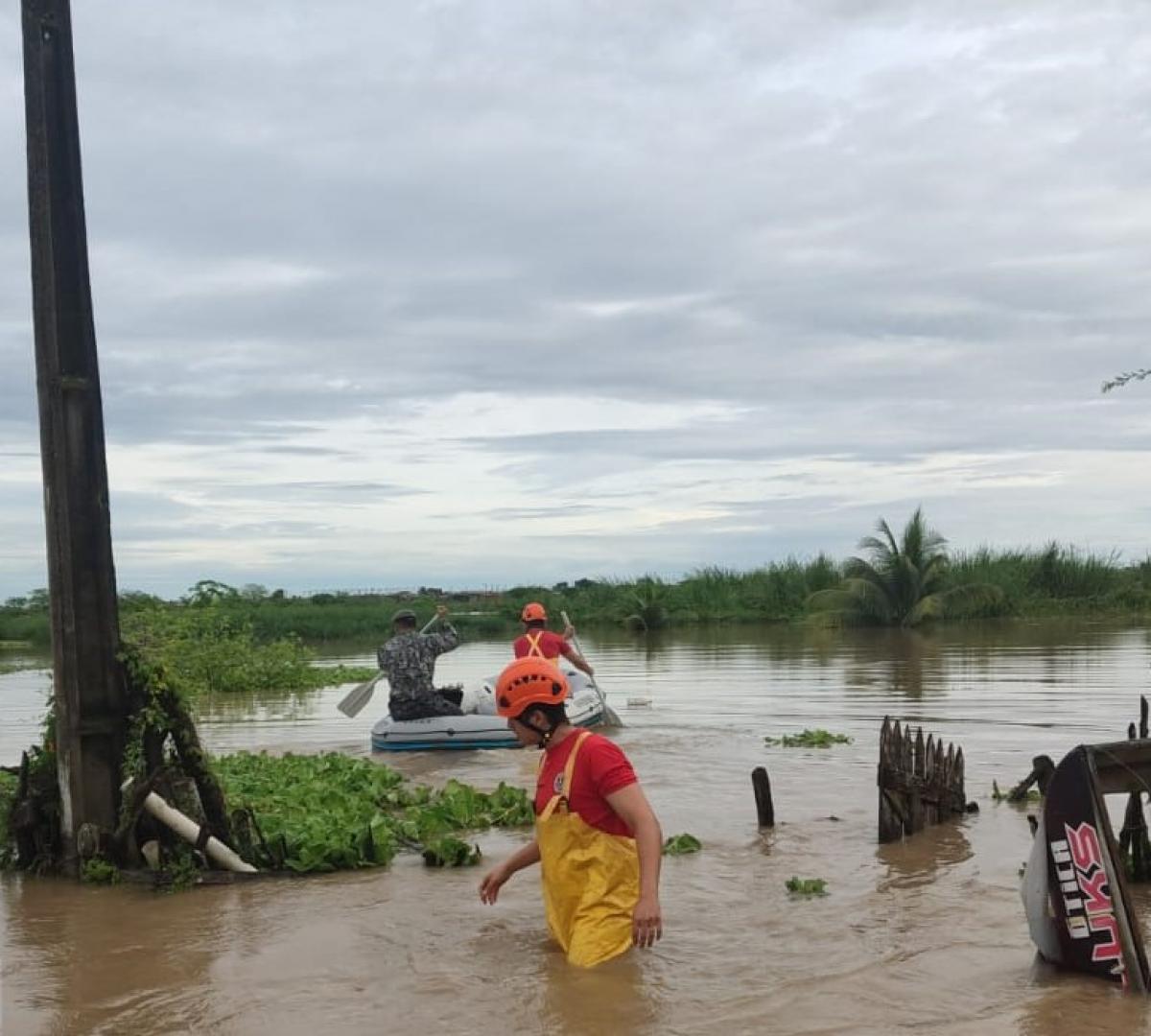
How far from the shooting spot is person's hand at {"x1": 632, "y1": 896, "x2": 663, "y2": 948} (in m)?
5.93

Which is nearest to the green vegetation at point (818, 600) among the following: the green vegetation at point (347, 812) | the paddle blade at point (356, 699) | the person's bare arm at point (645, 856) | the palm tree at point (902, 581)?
the palm tree at point (902, 581)

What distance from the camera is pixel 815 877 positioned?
8938 millimetres

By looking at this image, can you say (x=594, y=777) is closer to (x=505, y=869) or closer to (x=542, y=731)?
(x=542, y=731)

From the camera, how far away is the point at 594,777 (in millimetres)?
6281

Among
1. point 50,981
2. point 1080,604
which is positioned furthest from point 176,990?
point 1080,604

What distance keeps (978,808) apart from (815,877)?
2.69 m

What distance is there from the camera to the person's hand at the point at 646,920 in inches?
233

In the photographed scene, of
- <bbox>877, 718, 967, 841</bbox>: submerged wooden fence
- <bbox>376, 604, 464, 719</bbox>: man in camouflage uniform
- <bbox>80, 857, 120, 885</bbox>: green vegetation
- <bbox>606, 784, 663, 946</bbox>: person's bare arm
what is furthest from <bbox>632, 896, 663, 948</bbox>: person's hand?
<bbox>376, 604, 464, 719</bbox>: man in camouflage uniform

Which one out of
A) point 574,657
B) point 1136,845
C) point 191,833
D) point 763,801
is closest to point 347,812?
point 191,833

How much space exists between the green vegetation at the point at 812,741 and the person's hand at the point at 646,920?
10.2 metres

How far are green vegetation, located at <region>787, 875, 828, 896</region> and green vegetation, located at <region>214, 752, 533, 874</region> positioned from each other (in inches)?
88.7

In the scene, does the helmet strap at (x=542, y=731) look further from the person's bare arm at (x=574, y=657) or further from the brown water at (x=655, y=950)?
the person's bare arm at (x=574, y=657)

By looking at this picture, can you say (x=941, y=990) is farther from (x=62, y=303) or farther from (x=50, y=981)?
(x=62, y=303)

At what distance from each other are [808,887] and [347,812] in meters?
3.64
